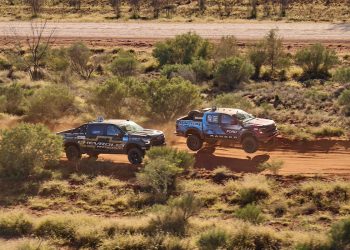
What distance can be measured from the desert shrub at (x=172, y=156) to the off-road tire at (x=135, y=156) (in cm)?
86

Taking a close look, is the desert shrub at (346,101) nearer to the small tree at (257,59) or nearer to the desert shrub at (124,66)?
the small tree at (257,59)

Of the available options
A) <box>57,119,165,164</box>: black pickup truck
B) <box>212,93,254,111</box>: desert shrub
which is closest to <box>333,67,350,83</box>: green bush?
<box>212,93,254,111</box>: desert shrub

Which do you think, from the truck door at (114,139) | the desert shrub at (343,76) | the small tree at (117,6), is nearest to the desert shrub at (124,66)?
the desert shrub at (343,76)

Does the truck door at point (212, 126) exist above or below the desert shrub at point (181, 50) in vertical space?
below

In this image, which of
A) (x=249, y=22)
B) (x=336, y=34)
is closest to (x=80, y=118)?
(x=336, y=34)

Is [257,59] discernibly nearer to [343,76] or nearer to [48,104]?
[343,76]

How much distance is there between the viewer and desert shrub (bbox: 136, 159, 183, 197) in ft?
64.1

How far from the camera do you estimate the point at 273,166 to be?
20641 millimetres

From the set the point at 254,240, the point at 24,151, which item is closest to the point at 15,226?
the point at 24,151

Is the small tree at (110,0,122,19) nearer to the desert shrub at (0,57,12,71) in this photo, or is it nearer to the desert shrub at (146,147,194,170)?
the desert shrub at (0,57,12,71)

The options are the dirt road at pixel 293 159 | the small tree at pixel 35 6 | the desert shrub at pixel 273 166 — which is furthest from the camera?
the small tree at pixel 35 6

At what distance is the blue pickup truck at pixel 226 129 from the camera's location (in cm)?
2239

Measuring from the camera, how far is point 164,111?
2817 cm

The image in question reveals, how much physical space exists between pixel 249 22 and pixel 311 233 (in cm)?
4169
